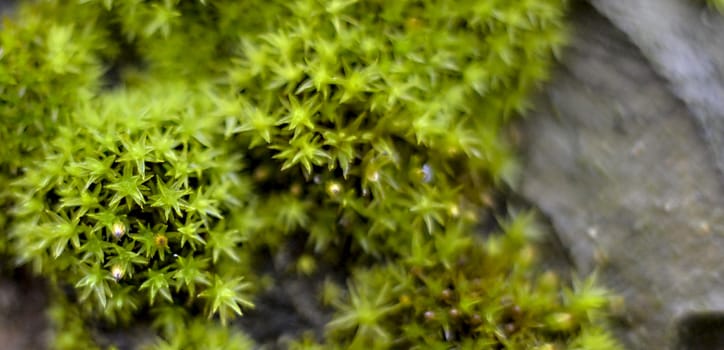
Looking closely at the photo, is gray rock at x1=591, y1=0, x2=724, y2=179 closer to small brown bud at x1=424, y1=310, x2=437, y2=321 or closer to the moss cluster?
the moss cluster

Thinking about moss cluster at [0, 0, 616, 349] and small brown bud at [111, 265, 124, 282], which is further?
moss cluster at [0, 0, 616, 349]

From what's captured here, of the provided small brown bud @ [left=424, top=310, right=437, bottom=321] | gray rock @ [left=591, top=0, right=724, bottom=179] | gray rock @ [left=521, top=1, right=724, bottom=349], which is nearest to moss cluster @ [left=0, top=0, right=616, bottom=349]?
small brown bud @ [left=424, top=310, right=437, bottom=321]

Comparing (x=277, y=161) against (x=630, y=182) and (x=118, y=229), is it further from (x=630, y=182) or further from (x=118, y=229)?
(x=630, y=182)

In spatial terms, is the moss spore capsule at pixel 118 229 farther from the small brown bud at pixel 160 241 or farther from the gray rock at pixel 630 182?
the gray rock at pixel 630 182

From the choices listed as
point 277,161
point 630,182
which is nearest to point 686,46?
point 630,182

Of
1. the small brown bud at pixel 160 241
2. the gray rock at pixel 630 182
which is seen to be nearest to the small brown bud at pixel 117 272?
the small brown bud at pixel 160 241

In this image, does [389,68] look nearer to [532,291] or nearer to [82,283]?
[532,291]
